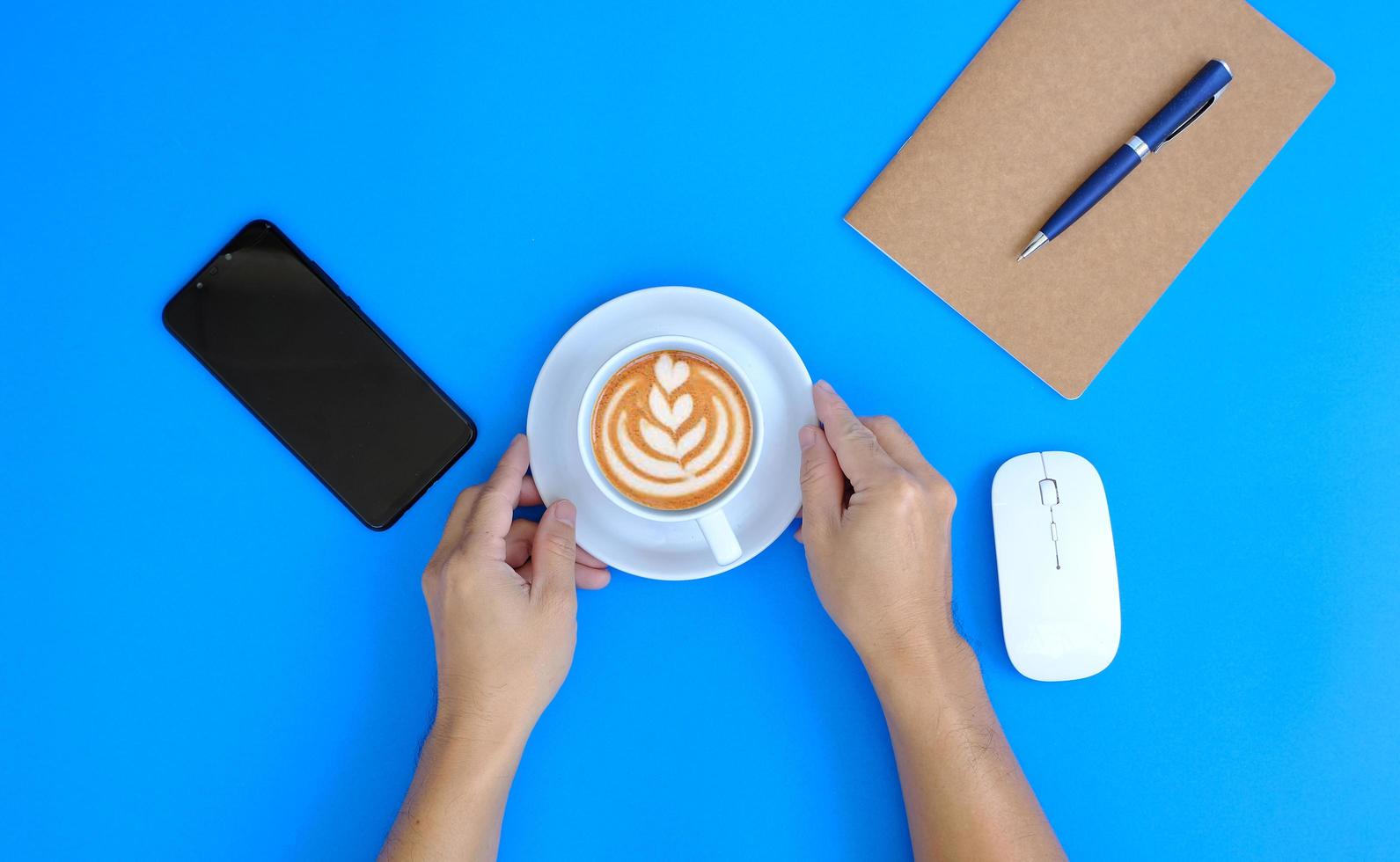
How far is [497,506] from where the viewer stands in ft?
3.63

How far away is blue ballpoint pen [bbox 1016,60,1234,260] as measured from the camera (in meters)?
1.16

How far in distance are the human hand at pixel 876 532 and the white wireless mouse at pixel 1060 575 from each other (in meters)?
0.11

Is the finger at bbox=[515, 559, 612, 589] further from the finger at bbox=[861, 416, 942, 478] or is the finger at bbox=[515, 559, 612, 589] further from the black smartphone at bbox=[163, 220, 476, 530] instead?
the finger at bbox=[861, 416, 942, 478]

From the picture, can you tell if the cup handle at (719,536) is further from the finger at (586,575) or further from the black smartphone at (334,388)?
the black smartphone at (334,388)

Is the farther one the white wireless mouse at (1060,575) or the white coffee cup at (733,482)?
the white wireless mouse at (1060,575)

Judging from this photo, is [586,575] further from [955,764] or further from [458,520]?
[955,764]

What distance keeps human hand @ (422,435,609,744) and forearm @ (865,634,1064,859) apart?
430mm

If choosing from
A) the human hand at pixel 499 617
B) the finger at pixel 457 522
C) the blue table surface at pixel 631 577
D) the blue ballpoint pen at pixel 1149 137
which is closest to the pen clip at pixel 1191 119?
the blue ballpoint pen at pixel 1149 137

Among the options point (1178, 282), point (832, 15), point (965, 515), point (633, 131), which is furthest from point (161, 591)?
point (1178, 282)

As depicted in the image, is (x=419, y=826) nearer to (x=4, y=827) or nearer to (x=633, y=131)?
(x=4, y=827)

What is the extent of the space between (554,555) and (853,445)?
1.34 feet

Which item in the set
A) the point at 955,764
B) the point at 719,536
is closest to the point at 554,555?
the point at 719,536

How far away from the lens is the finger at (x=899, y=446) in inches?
43.7

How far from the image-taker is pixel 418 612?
1.23 meters
